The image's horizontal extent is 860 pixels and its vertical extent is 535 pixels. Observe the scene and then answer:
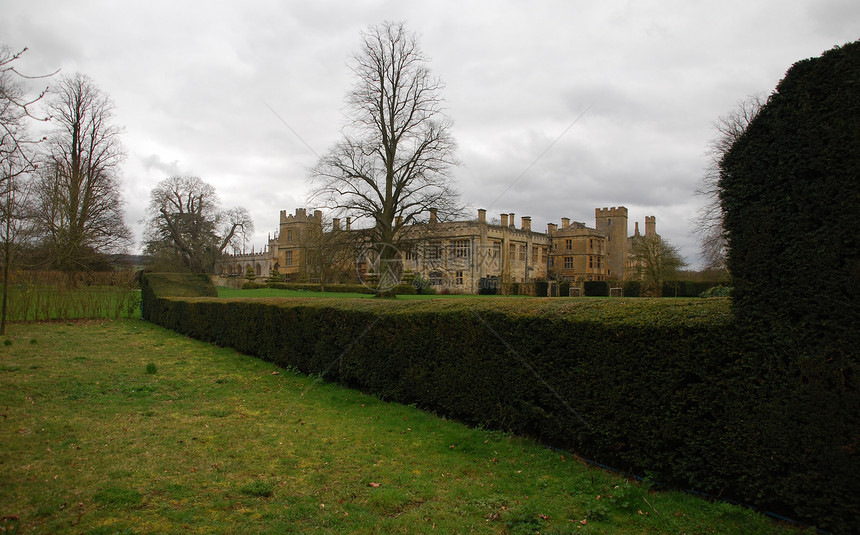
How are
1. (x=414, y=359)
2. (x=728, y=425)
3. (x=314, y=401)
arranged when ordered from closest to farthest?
(x=728, y=425) < (x=414, y=359) < (x=314, y=401)

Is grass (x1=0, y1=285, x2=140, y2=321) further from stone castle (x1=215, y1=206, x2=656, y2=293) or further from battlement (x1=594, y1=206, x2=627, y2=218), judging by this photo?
battlement (x1=594, y1=206, x2=627, y2=218)

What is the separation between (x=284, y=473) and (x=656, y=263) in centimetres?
4385

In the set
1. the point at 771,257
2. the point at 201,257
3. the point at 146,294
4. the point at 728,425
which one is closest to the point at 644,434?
the point at 728,425

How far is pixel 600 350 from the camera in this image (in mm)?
4945

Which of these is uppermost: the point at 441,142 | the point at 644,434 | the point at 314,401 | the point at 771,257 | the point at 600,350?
the point at 441,142

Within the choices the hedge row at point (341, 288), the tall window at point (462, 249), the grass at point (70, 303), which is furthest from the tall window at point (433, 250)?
the tall window at point (462, 249)

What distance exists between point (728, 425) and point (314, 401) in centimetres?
601

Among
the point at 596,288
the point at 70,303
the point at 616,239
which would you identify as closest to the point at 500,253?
the point at 596,288

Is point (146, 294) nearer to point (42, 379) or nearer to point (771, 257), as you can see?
point (42, 379)

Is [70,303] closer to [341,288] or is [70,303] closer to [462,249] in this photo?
[341,288]

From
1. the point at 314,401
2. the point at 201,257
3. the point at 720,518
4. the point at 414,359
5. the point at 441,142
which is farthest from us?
the point at 201,257

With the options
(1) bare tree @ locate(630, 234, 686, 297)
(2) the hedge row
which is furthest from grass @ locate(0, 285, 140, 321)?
(1) bare tree @ locate(630, 234, 686, 297)

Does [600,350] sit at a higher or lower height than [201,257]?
lower

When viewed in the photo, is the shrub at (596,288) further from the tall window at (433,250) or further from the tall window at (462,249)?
the tall window at (433,250)
